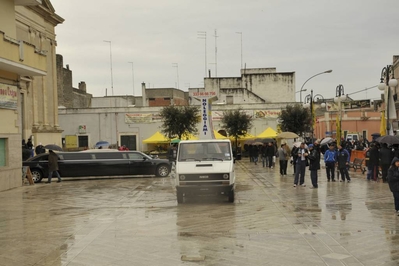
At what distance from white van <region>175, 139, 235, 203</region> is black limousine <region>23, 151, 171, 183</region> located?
421 inches

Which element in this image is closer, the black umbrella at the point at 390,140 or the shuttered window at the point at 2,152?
the black umbrella at the point at 390,140

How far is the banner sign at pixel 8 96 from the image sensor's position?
2099 cm

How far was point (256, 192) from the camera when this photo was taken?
1869 cm

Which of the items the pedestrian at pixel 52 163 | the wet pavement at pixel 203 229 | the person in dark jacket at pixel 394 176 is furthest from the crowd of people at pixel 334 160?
the pedestrian at pixel 52 163

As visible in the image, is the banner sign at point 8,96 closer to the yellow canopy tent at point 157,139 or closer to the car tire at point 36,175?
the car tire at point 36,175

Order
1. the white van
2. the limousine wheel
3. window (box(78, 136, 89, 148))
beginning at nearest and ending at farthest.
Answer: the white van < the limousine wheel < window (box(78, 136, 89, 148))

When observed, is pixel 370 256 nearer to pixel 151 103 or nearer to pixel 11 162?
pixel 11 162

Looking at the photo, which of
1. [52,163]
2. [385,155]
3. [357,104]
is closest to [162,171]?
[52,163]

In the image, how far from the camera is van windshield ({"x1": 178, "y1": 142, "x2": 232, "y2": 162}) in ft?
52.7

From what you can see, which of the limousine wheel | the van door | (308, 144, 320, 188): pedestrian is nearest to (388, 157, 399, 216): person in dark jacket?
(308, 144, 320, 188): pedestrian

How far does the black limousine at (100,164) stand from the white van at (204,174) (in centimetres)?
1069

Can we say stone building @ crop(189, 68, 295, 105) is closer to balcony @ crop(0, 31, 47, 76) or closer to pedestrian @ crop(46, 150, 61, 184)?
pedestrian @ crop(46, 150, 61, 184)

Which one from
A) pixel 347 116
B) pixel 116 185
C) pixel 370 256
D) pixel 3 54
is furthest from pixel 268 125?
pixel 370 256

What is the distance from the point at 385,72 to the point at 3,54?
17.7m
